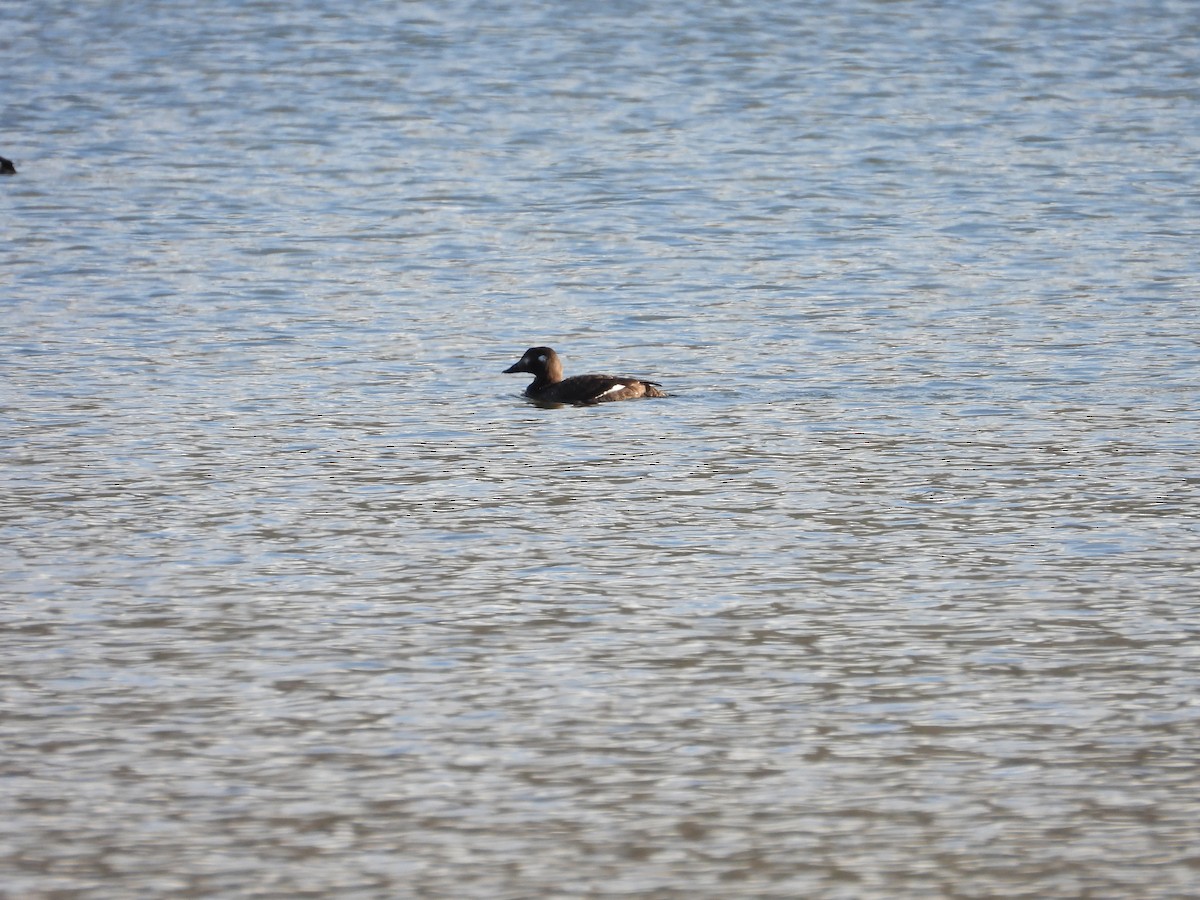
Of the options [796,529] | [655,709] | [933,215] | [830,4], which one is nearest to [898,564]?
[796,529]

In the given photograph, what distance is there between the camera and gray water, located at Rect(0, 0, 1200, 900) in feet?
26.2

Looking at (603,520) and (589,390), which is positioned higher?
(603,520)

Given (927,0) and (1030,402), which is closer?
(1030,402)

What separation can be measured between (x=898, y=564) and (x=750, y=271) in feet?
33.3

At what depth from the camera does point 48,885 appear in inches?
294

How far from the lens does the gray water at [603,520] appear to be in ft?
26.2

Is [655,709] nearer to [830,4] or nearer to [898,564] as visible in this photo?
[898,564]

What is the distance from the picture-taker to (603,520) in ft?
40.3

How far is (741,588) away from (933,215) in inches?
553

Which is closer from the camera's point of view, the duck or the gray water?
the gray water

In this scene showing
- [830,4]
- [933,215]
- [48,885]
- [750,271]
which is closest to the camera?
[48,885]

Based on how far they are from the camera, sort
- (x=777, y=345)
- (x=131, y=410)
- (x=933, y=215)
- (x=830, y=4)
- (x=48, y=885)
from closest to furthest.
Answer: (x=48, y=885), (x=131, y=410), (x=777, y=345), (x=933, y=215), (x=830, y=4)

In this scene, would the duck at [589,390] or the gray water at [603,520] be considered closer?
the gray water at [603,520]

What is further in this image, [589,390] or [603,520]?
[589,390]
